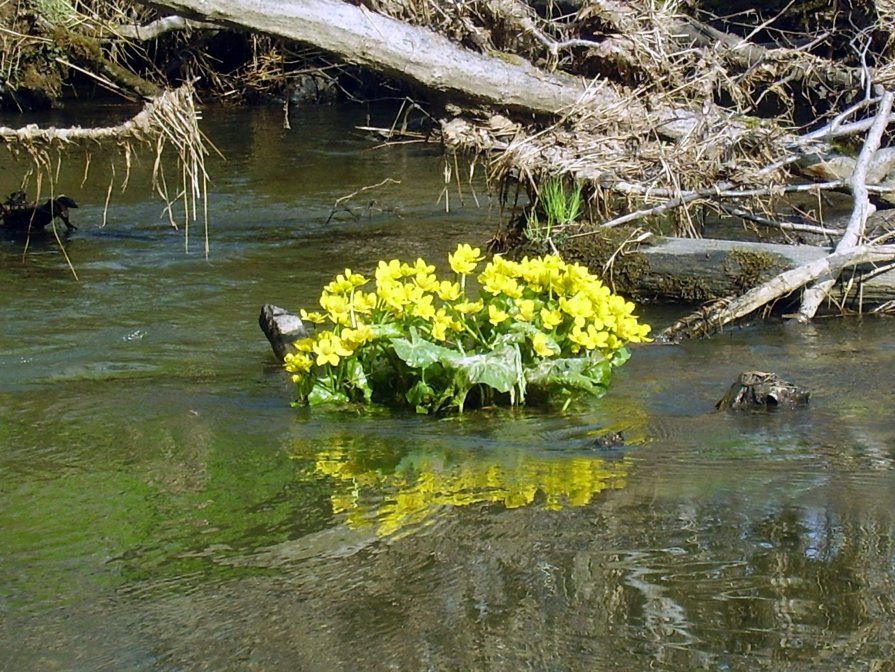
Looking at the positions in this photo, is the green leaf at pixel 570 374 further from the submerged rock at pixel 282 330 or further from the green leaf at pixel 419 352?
the submerged rock at pixel 282 330

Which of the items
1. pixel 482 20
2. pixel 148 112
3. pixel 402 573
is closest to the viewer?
pixel 402 573

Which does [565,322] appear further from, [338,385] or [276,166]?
[276,166]

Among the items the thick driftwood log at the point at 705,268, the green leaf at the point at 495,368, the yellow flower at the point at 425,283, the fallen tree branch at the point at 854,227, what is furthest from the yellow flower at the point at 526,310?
the thick driftwood log at the point at 705,268

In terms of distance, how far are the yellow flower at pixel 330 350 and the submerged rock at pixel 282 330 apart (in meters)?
1.24

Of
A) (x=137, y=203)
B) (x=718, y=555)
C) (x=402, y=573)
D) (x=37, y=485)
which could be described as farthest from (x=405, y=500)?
(x=137, y=203)

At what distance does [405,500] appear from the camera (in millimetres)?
4109

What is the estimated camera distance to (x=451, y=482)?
430cm

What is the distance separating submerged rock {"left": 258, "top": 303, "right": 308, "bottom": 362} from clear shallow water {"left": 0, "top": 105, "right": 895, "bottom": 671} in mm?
174

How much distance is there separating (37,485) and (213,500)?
703 mm


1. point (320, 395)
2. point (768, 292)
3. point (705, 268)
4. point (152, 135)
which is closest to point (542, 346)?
point (320, 395)

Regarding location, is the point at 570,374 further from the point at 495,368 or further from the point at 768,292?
the point at 768,292

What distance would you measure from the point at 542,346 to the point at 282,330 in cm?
180

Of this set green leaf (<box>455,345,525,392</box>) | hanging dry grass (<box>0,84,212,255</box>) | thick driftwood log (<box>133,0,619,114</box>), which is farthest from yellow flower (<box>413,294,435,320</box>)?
thick driftwood log (<box>133,0,619,114</box>)

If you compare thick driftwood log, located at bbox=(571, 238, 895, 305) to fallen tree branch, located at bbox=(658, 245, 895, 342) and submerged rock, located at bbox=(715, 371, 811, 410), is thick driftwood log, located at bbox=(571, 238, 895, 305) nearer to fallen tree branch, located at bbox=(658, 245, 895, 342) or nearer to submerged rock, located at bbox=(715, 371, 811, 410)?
fallen tree branch, located at bbox=(658, 245, 895, 342)
